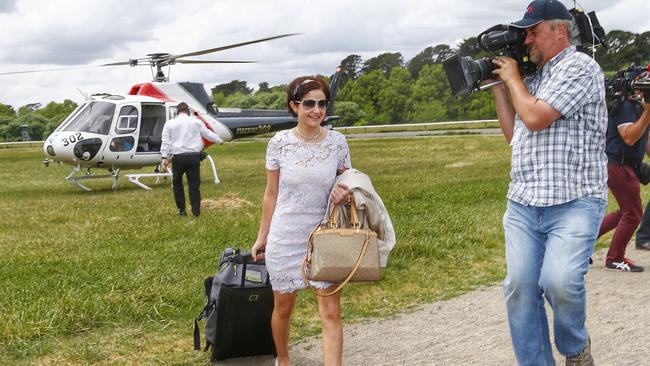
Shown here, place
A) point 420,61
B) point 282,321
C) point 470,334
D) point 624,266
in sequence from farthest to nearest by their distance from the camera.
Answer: point 420,61 → point 624,266 → point 470,334 → point 282,321

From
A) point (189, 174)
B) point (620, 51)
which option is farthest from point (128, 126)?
point (620, 51)

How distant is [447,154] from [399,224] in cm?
1809

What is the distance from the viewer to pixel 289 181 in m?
4.20

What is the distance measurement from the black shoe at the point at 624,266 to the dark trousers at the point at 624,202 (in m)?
0.04

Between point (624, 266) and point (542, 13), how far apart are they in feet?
13.7

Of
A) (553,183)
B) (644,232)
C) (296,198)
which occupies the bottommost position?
(644,232)

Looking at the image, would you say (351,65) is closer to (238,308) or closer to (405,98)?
(405,98)

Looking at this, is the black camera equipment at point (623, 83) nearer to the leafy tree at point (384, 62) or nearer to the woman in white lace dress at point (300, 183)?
the woman in white lace dress at point (300, 183)

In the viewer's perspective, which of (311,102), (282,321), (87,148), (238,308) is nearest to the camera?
(311,102)

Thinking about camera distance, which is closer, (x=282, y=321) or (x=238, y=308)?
(x=282, y=321)

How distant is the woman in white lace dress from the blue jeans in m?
1.00

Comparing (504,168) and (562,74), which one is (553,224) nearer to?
(562,74)

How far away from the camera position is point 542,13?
3.51 m

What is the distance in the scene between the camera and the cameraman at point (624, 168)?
639 centimetres
